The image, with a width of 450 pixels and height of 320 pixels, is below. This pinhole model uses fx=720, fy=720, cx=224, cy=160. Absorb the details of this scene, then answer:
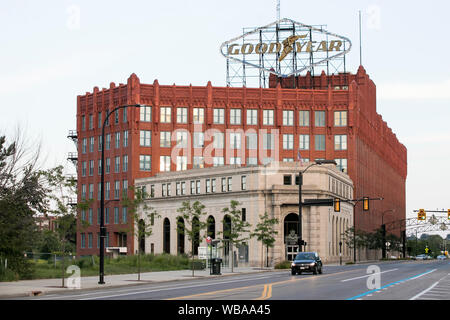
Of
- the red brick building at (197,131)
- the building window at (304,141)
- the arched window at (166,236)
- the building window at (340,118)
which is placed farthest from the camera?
the building window at (340,118)

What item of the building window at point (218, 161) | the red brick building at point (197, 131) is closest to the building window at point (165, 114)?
the red brick building at point (197, 131)

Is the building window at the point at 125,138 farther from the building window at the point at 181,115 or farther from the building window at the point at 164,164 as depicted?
the building window at the point at 181,115

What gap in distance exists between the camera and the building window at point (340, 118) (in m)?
116

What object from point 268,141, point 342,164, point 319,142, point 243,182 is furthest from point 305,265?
point 342,164

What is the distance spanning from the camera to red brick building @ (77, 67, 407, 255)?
10994cm

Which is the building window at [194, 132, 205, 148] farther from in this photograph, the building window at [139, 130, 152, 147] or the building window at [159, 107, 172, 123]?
the building window at [139, 130, 152, 147]

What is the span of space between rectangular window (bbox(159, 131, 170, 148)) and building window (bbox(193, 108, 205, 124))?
491cm

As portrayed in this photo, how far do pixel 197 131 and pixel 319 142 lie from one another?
1990 cm

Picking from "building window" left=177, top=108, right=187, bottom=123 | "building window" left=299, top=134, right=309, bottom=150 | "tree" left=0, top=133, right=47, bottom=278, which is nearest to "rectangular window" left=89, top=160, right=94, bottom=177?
"building window" left=177, top=108, right=187, bottom=123

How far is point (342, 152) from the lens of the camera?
116625 millimetres

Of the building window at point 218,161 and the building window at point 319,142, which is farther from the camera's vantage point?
the building window at point 319,142

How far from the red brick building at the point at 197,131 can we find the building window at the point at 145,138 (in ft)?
0.50

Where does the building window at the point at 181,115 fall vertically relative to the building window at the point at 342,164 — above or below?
above
